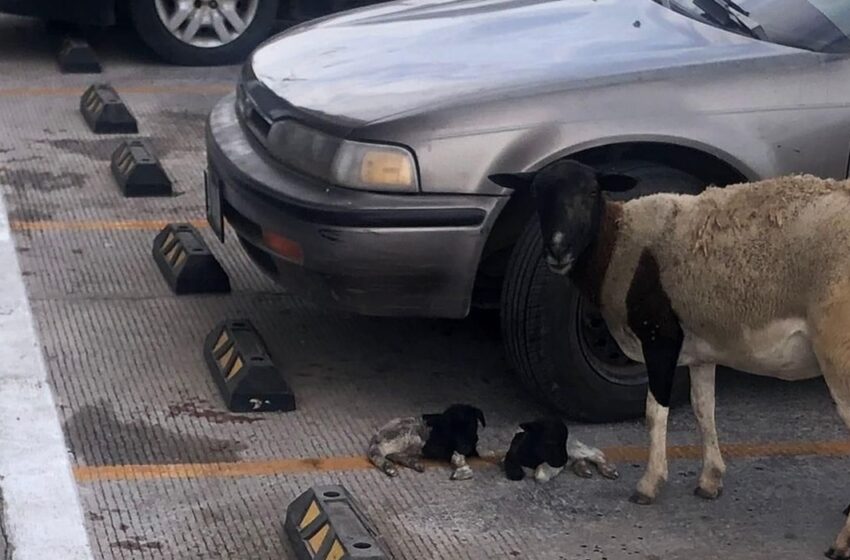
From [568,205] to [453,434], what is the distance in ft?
3.44

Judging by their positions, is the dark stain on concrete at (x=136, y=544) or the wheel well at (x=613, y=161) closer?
the dark stain on concrete at (x=136, y=544)

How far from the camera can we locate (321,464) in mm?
5582

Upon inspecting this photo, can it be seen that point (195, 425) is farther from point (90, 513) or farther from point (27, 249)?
point (27, 249)

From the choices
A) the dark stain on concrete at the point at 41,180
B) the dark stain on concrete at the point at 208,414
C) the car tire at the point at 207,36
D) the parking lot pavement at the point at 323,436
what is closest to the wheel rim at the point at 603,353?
the parking lot pavement at the point at 323,436

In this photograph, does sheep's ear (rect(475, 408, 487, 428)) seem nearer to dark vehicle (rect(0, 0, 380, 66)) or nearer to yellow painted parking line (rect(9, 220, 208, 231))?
yellow painted parking line (rect(9, 220, 208, 231))

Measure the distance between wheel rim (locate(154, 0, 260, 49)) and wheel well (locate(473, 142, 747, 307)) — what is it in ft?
19.7

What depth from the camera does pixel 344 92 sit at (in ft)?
19.6

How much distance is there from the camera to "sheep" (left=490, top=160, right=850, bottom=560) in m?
4.83

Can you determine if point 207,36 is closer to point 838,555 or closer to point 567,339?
point 567,339

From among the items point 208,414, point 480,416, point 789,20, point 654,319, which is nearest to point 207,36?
point 208,414

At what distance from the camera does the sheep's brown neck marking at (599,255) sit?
5035 mm

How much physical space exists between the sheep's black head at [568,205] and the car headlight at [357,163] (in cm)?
62

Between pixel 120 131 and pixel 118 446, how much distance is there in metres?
4.51

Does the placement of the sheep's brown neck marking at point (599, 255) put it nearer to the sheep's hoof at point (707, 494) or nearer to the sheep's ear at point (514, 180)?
the sheep's ear at point (514, 180)
